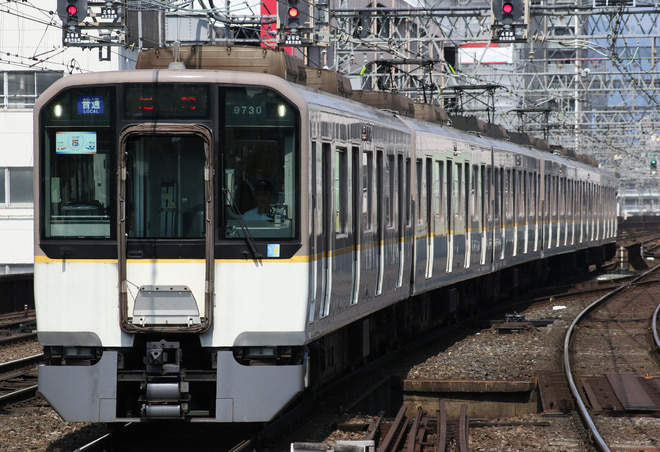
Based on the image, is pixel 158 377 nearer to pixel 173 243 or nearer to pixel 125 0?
pixel 173 243

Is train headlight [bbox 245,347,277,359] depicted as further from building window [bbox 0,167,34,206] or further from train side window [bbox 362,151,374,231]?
building window [bbox 0,167,34,206]

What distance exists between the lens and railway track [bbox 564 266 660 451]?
9.50 m

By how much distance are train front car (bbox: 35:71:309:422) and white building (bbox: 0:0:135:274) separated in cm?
2079

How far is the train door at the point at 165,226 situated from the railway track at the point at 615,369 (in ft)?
11.2

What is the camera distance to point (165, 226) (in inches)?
306

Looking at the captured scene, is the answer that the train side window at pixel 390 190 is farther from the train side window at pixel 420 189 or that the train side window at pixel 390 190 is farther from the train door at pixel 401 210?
the train side window at pixel 420 189

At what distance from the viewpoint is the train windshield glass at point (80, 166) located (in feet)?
25.5

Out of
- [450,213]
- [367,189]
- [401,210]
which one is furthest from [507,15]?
[367,189]

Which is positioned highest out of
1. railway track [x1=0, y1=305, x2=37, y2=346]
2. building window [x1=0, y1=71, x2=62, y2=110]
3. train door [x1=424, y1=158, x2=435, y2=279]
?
building window [x1=0, y1=71, x2=62, y2=110]

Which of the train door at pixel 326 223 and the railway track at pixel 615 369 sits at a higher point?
the train door at pixel 326 223

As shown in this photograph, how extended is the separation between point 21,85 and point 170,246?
23070 millimetres

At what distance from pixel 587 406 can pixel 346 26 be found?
2489cm

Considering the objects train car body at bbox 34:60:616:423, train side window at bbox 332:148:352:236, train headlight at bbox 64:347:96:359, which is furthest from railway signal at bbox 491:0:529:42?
train headlight at bbox 64:347:96:359

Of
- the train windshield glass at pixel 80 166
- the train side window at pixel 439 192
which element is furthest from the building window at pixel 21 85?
the train windshield glass at pixel 80 166
